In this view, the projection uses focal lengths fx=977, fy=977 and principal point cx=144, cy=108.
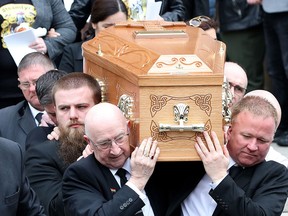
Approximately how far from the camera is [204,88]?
16.4 feet

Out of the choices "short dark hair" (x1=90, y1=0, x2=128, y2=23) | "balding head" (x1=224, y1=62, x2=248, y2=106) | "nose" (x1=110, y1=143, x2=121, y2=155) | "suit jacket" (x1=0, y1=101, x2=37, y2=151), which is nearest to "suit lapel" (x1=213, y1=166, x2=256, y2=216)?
"nose" (x1=110, y1=143, x2=121, y2=155)

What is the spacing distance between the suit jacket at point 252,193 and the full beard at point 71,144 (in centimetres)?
72

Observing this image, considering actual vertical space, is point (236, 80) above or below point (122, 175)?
below

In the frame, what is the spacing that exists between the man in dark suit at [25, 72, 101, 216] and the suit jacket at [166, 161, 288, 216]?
75 cm

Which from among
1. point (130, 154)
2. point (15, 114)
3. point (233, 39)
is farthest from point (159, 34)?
point (233, 39)

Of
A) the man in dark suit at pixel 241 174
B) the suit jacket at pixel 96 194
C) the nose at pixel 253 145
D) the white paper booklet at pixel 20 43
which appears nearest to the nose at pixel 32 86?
the white paper booklet at pixel 20 43

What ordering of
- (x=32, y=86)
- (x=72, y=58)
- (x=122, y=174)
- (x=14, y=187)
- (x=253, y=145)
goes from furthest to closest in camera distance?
(x=72, y=58) < (x=32, y=86) < (x=122, y=174) < (x=253, y=145) < (x=14, y=187)

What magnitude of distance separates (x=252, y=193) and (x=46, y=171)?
134 centimetres

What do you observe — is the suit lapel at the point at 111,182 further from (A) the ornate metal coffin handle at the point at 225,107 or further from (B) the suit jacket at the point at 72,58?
(B) the suit jacket at the point at 72,58

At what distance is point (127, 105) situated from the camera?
5262 mm

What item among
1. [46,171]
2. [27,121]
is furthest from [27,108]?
[46,171]

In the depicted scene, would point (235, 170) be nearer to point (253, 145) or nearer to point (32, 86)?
point (253, 145)

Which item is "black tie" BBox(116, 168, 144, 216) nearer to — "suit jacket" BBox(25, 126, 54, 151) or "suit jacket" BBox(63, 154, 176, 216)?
"suit jacket" BBox(63, 154, 176, 216)

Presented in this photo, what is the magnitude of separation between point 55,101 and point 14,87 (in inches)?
97.5
